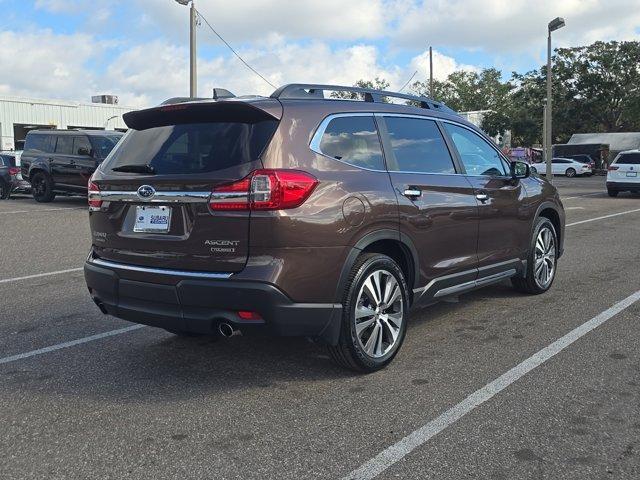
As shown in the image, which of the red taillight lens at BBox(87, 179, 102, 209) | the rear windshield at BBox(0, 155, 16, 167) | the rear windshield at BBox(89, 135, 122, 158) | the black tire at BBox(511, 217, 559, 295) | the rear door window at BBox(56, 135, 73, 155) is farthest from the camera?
the rear windshield at BBox(0, 155, 16, 167)

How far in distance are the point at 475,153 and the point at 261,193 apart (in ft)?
8.47

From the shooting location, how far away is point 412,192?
14.7 feet

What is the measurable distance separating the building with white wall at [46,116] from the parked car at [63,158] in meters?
24.7

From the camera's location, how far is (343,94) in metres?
4.52

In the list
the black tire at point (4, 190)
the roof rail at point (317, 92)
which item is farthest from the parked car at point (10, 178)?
the roof rail at point (317, 92)

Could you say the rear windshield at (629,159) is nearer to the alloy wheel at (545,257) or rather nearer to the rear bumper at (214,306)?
the alloy wheel at (545,257)

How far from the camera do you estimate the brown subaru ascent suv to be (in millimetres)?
3672

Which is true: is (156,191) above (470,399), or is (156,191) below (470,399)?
above

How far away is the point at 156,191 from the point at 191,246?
43 cm

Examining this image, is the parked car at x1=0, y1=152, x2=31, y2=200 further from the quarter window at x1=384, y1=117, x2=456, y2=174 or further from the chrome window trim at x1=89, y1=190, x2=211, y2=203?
the quarter window at x1=384, y1=117, x2=456, y2=174

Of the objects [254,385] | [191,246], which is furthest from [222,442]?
[191,246]

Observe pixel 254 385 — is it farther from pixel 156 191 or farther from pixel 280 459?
pixel 156 191

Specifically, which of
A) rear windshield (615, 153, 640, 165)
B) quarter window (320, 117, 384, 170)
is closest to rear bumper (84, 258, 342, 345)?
quarter window (320, 117, 384, 170)

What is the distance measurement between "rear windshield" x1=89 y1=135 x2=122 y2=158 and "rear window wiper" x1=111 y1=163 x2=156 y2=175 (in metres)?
12.8
